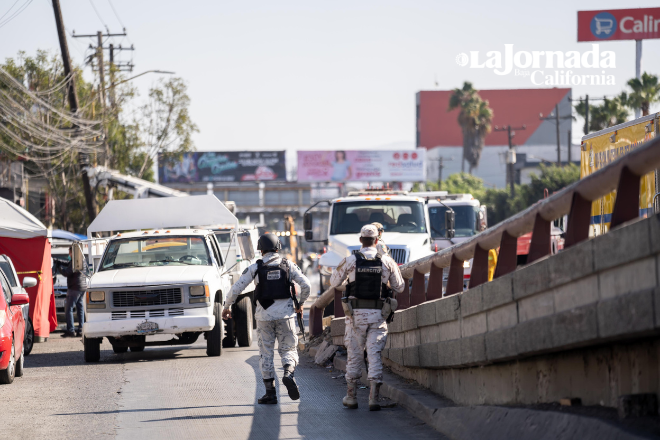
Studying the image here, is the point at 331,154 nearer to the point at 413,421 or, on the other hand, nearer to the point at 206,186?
the point at 206,186

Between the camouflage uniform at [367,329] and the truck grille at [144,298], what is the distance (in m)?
5.64

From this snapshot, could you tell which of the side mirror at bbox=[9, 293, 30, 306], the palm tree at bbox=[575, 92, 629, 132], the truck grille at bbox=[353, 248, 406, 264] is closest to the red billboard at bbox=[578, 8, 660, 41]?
the palm tree at bbox=[575, 92, 629, 132]

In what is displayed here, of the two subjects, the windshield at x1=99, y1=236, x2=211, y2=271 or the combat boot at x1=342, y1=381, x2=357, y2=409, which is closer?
the combat boot at x1=342, y1=381, x2=357, y2=409

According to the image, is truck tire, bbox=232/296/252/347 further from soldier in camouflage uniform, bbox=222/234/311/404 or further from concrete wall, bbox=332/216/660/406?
concrete wall, bbox=332/216/660/406

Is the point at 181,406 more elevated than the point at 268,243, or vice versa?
the point at 268,243

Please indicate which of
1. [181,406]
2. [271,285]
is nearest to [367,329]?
[271,285]

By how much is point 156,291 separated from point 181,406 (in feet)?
15.8

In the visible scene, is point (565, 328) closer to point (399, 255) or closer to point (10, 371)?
point (10, 371)

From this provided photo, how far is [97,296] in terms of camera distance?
47.7 ft

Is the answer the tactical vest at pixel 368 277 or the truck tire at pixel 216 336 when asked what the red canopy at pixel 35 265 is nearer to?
the truck tire at pixel 216 336

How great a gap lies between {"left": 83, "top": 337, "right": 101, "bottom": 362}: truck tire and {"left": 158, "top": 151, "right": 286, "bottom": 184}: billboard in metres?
74.7

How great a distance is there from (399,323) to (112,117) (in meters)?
27.2

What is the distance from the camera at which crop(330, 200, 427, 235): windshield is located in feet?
62.9

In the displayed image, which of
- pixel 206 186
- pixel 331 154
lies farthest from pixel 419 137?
pixel 206 186
